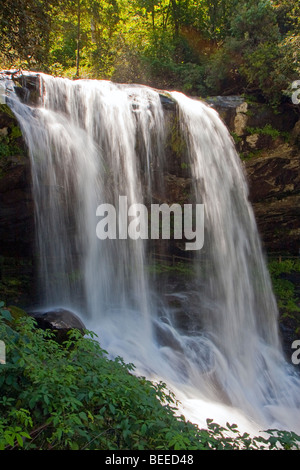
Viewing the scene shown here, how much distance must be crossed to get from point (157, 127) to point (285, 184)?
5245 mm

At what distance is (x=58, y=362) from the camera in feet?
12.2

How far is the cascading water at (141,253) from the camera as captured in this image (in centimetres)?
799

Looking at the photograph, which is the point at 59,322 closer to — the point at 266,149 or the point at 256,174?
the point at 256,174

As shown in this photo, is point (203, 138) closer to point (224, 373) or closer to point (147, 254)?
point (147, 254)

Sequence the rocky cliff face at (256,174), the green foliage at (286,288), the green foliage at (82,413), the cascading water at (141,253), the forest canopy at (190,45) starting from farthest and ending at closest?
the forest canopy at (190,45)
the green foliage at (286,288)
the rocky cliff face at (256,174)
the cascading water at (141,253)
the green foliage at (82,413)

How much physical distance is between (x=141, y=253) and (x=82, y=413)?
7579mm

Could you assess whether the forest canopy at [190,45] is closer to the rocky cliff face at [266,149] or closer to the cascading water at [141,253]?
the rocky cliff face at [266,149]

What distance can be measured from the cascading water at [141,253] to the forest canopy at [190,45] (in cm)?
258

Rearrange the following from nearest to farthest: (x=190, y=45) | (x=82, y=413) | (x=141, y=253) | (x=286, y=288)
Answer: (x=82, y=413), (x=141, y=253), (x=286, y=288), (x=190, y=45)

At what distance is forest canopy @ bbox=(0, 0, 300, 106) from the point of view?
13.2 meters

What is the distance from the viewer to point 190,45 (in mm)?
18297

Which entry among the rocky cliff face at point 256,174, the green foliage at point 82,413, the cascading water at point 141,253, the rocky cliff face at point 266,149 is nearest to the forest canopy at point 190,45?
the rocky cliff face at point 266,149

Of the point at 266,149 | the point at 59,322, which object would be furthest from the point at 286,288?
the point at 59,322
